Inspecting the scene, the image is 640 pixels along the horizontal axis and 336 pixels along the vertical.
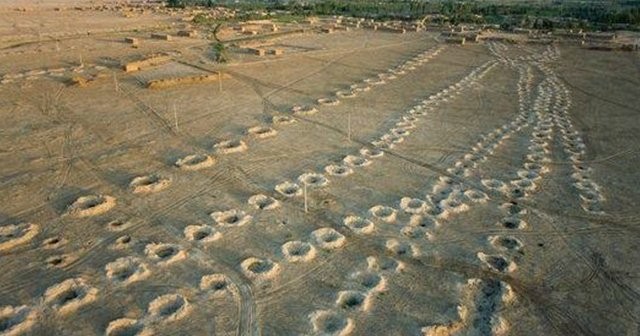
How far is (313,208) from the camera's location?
561 inches

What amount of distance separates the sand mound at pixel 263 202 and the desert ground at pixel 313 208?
0.11m

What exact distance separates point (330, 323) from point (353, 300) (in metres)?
0.82

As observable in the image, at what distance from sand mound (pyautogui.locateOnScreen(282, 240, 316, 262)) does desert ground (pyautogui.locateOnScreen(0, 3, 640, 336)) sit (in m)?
0.05

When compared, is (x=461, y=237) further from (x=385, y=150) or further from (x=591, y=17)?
(x=591, y=17)

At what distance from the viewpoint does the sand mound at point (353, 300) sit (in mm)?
10320

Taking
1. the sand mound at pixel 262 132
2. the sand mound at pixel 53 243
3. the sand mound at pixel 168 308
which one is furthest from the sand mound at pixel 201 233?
the sand mound at pixel 262 132

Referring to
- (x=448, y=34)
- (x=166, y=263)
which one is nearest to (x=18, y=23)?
(x=448, y=34)

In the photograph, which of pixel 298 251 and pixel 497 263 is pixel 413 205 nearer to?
pixel 497 263

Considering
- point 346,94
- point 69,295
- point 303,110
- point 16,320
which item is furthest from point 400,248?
point 346,94

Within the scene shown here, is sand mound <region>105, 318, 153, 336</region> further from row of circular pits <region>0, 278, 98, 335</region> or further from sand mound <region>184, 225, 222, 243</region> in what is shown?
sand mound <region>184, 225, 222, 243</region>

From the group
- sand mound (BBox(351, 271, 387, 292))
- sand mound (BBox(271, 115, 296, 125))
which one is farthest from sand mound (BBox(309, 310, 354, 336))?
sand mound (BBox(271, 115, 296, 125))

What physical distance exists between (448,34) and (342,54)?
16949 millimetres

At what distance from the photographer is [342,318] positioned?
32.8 feet

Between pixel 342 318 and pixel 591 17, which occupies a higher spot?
pixel 591 17
